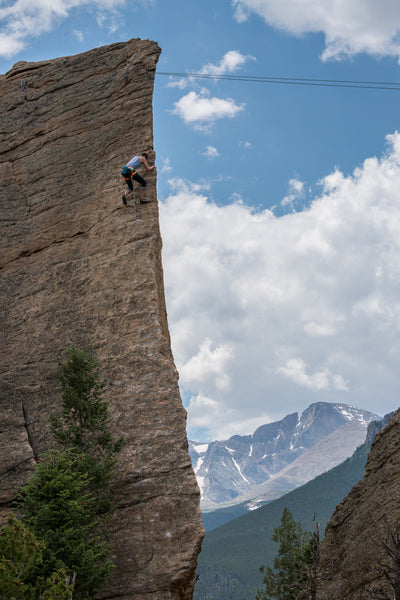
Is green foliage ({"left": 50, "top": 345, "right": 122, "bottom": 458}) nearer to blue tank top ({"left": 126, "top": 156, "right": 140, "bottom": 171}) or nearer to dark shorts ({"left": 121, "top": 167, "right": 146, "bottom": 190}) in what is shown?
dark shorts ({"left": 121, "top": 167, "right": 146, "bottom": 190})

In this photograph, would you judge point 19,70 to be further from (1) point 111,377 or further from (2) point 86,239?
(1) point 111,377

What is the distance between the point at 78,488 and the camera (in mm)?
15297

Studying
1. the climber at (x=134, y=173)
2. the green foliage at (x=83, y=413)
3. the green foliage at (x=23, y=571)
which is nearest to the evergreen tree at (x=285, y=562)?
the green foliage at (x=83, y=413)

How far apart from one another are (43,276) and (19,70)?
15341 millimetres

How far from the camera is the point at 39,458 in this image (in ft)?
64.1

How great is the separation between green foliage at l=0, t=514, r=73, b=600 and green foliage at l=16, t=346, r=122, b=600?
0.66 m

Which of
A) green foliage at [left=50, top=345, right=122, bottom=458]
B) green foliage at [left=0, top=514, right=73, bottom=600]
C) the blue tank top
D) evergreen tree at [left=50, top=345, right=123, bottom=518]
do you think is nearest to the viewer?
green foliage at [left=0, top=514, right=73, bottom=600]

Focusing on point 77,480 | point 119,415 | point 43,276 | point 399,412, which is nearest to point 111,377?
point 119,415

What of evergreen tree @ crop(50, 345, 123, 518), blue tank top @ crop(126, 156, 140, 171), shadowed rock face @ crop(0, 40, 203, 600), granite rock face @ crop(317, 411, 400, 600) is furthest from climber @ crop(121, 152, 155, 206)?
granite rock face @ crop(317, 411, 400, 600)

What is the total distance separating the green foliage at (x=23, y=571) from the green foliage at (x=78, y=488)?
657 mm

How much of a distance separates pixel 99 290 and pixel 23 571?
11.9m

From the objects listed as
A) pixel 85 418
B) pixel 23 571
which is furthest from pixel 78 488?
pixel 85 418

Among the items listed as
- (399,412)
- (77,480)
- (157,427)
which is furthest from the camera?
(399,412)

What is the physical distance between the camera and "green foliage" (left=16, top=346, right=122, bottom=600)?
1465cm
